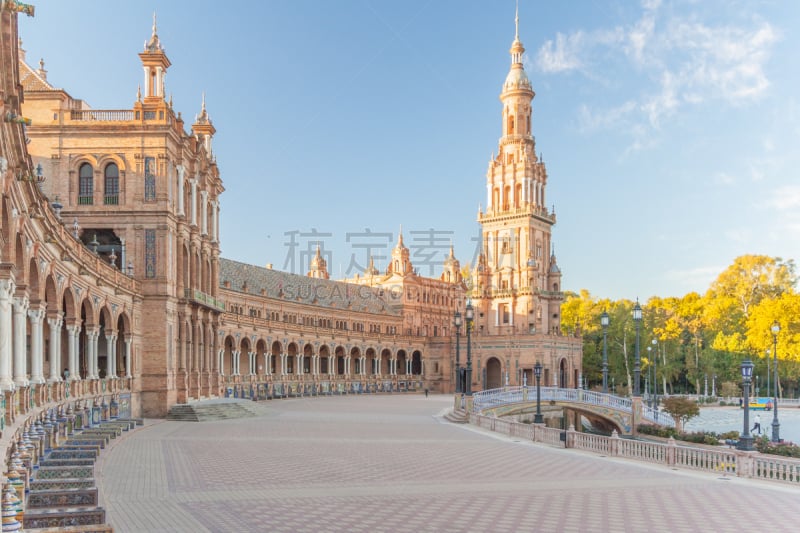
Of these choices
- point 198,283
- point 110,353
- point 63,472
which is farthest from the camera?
point 198,283

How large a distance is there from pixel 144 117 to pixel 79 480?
28.0 m

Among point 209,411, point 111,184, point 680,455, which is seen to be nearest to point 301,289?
A: point 209,411

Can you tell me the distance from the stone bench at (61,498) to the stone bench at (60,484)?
29.0 inches

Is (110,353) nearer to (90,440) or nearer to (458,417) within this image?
(90,440)

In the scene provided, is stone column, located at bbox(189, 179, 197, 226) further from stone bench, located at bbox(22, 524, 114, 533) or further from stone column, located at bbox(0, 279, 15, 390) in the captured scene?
stone bench, located at bbox(22, 524, 114, 533)

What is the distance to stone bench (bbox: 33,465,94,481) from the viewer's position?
14.6 metres

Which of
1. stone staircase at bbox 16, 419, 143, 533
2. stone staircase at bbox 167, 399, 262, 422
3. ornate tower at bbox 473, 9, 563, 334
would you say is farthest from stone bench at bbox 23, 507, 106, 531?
ornate tower at bbox 473, 9, 563, 334

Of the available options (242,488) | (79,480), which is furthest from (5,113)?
(242,488)

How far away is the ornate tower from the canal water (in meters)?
21.9

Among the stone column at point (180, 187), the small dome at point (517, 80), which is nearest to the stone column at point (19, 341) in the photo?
the stone column at point (180, 187)

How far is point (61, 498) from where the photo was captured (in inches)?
486

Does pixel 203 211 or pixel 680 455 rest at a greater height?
pixel 203 211

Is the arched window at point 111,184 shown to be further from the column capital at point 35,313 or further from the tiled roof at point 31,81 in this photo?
the column capital at point 35,313

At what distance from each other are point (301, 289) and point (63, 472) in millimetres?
66523
